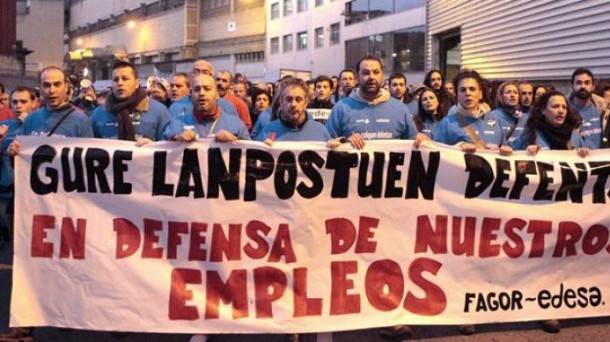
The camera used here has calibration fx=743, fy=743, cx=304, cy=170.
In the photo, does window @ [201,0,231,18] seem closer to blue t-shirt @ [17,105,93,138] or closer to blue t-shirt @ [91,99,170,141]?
blue t-shirt @ [91,99,170,141]

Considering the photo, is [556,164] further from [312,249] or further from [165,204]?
[165,204]

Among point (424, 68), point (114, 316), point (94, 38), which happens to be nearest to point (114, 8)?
point (94, 38)

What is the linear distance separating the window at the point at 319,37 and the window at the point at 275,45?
16.4 ft

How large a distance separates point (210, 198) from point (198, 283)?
55 cm

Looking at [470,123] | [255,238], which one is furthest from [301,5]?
[255,238]

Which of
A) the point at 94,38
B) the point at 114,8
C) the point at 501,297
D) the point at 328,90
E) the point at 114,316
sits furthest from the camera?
the point at 94,38

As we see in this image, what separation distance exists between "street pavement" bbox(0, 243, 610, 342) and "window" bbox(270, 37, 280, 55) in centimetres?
4079

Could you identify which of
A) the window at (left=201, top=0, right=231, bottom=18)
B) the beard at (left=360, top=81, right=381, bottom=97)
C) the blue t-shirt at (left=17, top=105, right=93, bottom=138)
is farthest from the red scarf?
the window at (left=201, top=0, right=231, bottom=18)

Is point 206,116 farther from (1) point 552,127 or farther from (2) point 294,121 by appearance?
(1) point 552,127

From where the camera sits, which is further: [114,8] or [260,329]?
[114,8]

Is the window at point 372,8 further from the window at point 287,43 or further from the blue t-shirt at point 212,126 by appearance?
the blue t-shirt at point 212,126

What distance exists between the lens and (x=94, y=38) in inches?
3219

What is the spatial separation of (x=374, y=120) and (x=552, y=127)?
132cm

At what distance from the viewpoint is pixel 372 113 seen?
5.55m
